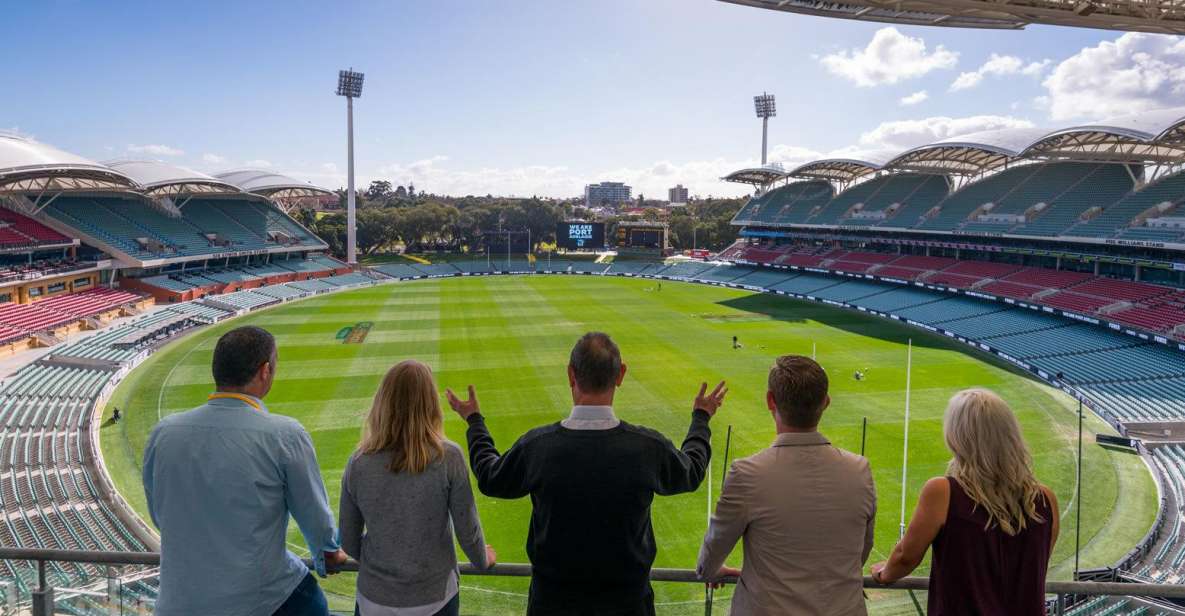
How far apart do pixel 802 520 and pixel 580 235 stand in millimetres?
78085

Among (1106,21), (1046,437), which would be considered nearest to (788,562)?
(1106,21)

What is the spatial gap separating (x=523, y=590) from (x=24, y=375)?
2477 centimetres

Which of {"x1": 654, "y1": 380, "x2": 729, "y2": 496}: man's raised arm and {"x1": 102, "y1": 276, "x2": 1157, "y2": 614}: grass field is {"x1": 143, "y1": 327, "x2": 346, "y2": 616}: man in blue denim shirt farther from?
{"x1": 102, "y1": 276, "x2": 1157, "y2": 614}: grass field

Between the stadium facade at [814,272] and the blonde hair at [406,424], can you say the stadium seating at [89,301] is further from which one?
the blonde hair at [406,424]

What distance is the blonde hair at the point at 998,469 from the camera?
2854 mm

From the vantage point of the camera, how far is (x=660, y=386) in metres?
27.8

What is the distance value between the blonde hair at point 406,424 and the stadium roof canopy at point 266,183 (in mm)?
70307

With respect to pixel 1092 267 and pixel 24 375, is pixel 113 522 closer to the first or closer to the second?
pixel 24 375

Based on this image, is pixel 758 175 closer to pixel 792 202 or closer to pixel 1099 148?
pixel 792 202

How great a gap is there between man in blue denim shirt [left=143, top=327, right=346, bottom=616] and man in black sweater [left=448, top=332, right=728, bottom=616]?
896 millimetres

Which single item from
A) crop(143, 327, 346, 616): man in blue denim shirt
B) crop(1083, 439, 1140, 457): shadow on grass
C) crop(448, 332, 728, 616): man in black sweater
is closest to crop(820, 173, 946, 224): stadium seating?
crop(1083, 439, 1140, 457): shadow on grass

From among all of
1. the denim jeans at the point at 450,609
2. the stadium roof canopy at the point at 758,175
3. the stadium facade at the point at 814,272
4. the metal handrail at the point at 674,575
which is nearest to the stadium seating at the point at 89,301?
the stadium facade at the point at 814,272

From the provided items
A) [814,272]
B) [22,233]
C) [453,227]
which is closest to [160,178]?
[22,233]

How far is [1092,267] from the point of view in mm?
42031
